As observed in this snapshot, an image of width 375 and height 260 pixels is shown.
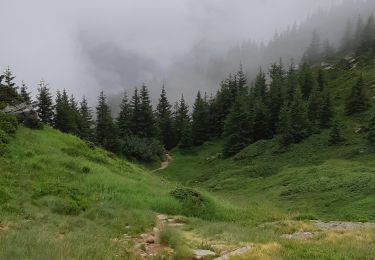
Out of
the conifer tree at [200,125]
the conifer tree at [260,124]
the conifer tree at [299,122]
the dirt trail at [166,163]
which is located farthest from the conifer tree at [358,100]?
the conifer tree at [200,125]

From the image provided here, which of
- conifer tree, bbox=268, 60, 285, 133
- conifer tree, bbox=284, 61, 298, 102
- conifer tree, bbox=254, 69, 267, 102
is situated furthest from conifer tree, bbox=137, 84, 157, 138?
conifer tree, bbox=284, 61, 298, 102

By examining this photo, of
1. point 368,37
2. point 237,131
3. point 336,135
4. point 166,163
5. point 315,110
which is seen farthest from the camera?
point 368,37

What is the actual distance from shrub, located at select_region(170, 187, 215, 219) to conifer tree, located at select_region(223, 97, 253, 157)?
160 feet

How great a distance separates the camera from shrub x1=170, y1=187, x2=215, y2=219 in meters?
26.2

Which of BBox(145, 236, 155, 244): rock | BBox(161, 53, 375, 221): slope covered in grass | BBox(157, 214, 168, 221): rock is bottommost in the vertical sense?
BBox(145, 236, 155, 244): rock

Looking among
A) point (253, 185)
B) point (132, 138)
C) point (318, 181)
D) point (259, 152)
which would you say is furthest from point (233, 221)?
point (132, 138)

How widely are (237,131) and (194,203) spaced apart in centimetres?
5260

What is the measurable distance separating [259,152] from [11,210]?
165 feet

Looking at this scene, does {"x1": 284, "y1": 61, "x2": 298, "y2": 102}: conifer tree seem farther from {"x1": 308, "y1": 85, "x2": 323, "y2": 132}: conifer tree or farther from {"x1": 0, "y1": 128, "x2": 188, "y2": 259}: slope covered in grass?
{"x1": 0, "y1": 128, "x2": 188, "y2": 259}: slope covered in grass

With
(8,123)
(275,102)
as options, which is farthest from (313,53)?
(8,123)

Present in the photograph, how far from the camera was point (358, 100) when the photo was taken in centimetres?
7712

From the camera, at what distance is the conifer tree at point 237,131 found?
76.6 meters

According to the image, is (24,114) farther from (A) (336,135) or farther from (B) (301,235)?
(A) (336,135)

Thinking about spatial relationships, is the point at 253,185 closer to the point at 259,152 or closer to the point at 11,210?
the point at 259,152
